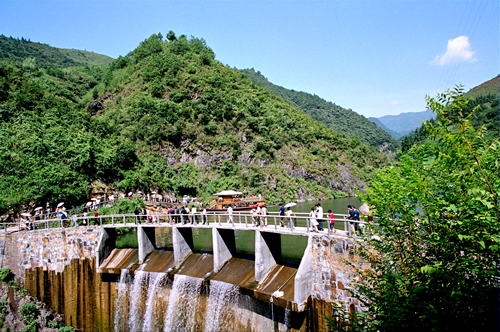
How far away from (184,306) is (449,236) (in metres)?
16.7

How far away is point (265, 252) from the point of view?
18.5m

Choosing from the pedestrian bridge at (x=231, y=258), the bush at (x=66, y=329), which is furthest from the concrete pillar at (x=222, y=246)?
the bush at (x=66, y=329)

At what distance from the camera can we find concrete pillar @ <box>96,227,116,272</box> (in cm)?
2525

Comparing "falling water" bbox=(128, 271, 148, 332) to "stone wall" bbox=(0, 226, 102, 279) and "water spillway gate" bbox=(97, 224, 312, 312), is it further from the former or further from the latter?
"stone wall" bbox=(0, 226, 102, 279)

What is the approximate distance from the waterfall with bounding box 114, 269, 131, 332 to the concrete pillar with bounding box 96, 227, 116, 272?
2.83 m

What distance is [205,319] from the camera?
18859 mm

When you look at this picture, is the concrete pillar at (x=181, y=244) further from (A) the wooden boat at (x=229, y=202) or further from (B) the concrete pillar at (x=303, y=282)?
(A) the wooden boat at (x=229, y=202)

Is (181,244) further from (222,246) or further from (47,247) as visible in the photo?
(47,247)

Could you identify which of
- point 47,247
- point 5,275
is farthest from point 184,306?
point 5,275

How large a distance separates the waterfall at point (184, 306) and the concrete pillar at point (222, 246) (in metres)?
1.58

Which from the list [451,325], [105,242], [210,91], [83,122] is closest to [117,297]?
[105,242]

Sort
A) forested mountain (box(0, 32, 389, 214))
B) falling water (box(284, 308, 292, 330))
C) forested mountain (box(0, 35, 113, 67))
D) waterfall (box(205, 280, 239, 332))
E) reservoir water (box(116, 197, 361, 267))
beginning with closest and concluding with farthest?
falling water (box(284, 308, 292, 330))
waterfall (box(205, 280, 239, 332))
reservoir water (box(116, 197, 361, 267))
forested mountain (box(0, 32, 389, 214))
forested mountain (box(0, 35, 113, 67))

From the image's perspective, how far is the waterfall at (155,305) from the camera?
20812 millimetres

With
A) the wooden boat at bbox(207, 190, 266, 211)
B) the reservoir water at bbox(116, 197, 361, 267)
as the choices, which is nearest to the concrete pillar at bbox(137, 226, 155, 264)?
the reservoir water at bbox(116, 197, 361, 267)
